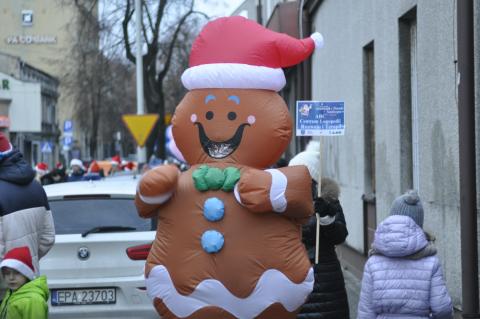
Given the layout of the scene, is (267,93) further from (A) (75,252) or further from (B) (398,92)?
(B) (398,92)

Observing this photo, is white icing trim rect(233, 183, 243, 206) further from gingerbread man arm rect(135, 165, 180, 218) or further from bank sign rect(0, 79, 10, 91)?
bank sign rect(0, 79, 10, 91)

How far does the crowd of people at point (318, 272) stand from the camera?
17.6 ft

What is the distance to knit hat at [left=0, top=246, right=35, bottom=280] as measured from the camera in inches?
211

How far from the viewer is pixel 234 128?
5391mm

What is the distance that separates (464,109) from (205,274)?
→ 3399mm

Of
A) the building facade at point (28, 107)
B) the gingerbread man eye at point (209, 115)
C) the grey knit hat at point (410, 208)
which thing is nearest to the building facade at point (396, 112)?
the grey knit hat at point (410, 208)

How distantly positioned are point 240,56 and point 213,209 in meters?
0.95

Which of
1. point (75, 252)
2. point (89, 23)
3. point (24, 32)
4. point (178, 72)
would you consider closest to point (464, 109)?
point (75, 252)

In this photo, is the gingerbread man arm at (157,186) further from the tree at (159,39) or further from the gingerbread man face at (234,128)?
the tree at (159,39)

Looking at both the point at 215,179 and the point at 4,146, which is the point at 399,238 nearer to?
the point at 215,179

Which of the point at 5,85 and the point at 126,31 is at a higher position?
the point at 5,85

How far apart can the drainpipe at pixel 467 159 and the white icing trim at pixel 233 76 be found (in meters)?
2.74

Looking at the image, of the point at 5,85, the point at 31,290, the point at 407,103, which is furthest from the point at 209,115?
the point at 5,85

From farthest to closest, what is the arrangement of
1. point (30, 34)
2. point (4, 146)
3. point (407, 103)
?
1. point (30, 34)
2. point (407, 103)
3. point (4, 146)
